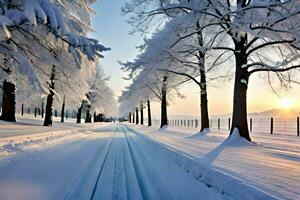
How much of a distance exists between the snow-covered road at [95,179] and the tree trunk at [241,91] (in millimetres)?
5923

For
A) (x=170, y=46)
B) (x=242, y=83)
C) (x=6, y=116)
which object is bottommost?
(x=6, y=116)

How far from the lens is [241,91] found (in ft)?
50.1

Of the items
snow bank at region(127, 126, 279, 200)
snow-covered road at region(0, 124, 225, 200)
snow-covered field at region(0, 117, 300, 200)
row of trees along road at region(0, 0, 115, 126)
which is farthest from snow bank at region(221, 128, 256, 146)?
row of trees along road at region(0, 0, 115, 126)

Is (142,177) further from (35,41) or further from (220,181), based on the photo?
(35,41)

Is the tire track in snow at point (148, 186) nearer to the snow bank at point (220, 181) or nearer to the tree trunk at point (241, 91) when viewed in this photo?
the snow bank at point (220, 181)

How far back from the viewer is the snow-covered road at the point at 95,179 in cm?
593

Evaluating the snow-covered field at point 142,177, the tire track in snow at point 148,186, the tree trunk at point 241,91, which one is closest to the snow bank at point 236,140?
the tree trunk at point 241,91

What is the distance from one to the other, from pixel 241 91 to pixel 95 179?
9677 millimetres

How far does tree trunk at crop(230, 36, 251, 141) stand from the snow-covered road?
19.4ft

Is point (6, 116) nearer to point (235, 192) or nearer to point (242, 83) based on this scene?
point (242, 83)

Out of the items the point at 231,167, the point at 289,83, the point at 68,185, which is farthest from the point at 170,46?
the point at 68,185

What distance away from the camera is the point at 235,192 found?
18.6 feet

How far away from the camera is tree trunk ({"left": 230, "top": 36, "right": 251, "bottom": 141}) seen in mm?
15164

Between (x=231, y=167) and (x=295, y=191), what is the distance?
2357 millimetres
